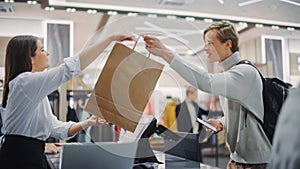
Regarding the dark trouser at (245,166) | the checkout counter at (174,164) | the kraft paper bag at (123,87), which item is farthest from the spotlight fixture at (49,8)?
the kraft paper bag at (123,87)

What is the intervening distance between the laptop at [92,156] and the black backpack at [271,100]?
54 cm

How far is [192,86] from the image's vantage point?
1171 mm

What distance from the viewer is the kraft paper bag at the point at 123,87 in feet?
2.93

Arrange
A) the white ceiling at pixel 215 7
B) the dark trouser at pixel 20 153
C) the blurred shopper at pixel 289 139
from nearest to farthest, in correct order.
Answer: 1. the blurred shopper at pixel 289 139
2. the dark trouser at pixel 20 153
3. the white ceiling at pixel 215 7

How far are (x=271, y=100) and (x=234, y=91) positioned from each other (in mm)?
180

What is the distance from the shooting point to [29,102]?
1273 mm

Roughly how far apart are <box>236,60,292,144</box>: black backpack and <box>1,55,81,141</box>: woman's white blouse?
27.9 inches

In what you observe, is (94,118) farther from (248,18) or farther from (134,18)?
(248,18)

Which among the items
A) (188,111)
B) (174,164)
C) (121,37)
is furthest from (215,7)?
(121,37)

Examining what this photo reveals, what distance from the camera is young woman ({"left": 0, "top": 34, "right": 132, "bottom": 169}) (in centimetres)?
113

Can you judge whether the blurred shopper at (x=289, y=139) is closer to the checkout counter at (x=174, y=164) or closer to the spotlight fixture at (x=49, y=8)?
the checkout counter at (x=174, y=164)

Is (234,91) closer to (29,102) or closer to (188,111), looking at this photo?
(188,111)

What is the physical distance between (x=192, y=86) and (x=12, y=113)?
2.34 ft

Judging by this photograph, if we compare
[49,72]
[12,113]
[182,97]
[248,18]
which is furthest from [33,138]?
[248,18]
